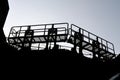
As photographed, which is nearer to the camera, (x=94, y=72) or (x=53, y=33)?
(x=94, y=72)

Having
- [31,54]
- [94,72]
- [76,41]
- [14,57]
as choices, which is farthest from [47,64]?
[76,41]

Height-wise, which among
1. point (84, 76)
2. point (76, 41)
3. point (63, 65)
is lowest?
point (84, 76)

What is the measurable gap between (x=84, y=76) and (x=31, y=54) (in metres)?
4.58

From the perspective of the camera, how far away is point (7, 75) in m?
12.9

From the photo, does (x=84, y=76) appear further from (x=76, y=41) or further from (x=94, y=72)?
(x=76, y=41)

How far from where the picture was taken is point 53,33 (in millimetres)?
17391

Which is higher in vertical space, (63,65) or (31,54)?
(31,54)

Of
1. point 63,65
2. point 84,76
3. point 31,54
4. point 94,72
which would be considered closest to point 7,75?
point 31,54

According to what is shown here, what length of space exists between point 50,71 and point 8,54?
11.4 feet

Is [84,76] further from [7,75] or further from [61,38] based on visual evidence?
[7,75]

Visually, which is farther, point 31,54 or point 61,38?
point 61,38

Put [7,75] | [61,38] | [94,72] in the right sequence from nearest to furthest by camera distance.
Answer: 1. [7,75]
2. [94,72]
3. [61,38]

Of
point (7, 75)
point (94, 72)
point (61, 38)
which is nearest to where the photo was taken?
point (7, 75)

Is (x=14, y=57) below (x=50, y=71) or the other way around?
the other way around
